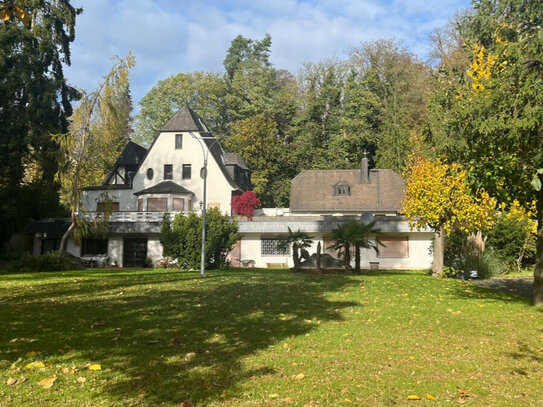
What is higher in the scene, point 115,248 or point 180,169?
point 180,169

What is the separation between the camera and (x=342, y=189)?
45.3 meters

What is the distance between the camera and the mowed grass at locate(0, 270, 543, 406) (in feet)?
16.3

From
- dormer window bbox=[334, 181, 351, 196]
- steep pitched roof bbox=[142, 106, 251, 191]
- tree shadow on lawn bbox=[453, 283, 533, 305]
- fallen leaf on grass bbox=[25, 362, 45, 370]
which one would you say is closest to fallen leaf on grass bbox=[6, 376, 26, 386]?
fallen leaf on grass bbox=[25, 362, 45, 370]

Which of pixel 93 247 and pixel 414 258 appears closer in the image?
pixel 414 258

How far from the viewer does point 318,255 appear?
78.0 ft

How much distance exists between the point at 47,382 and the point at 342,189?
136ft

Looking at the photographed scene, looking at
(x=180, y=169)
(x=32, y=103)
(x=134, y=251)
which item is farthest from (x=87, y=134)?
(x=180, y=169)

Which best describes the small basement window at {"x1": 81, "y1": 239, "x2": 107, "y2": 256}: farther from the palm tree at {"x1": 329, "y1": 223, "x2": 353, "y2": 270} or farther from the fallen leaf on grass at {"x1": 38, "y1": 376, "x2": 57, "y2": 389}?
the fallen leaf on grass at {"x1": 38, "y1": 376, "x2": 57, "y2": 389}

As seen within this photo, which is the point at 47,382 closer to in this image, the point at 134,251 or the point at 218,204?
the point at 134,251

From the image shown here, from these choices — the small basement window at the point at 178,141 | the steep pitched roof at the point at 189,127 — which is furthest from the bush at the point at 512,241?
the small basement window at the point at 178,141

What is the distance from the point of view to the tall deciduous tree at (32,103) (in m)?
34.2

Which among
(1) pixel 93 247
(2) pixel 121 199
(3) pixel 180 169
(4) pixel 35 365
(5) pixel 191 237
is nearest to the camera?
(4) pixel 35 365

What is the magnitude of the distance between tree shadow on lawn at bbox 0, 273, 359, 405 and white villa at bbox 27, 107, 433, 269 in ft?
74.4

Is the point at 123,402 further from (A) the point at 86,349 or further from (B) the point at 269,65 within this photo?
(B) the point at 269,65
